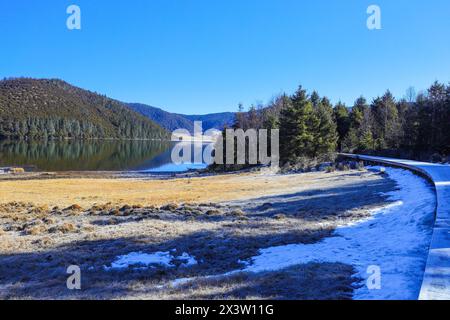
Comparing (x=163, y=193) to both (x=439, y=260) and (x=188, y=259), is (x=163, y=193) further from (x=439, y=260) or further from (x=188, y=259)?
(x=439, y=260)

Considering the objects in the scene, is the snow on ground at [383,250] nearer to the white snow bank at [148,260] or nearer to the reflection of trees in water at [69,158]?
the white snow bank at [148,260]

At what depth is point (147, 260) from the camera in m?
10.6

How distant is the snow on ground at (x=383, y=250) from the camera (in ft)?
22.5

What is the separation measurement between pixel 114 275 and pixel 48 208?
49.3ft

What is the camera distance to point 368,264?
27.6ft

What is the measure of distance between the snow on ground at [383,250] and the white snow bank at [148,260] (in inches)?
81.9

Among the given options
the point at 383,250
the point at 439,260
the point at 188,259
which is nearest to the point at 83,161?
the point at 188,259

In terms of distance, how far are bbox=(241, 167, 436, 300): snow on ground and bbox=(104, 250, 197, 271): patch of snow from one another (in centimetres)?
213

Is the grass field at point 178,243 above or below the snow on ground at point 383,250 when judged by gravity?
below

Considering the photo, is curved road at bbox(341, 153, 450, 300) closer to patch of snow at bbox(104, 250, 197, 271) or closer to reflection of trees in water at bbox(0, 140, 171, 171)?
patch of snow at bbox(104, 250, 197, 271)

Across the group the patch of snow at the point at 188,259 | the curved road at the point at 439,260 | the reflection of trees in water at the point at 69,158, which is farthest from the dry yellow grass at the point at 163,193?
the reflection of trees in water at the point at 69,158

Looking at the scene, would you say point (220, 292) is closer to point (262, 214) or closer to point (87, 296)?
point (87, 296)

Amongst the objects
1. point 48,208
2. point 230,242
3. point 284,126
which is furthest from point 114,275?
point 284,126

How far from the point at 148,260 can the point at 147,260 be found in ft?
0.10
